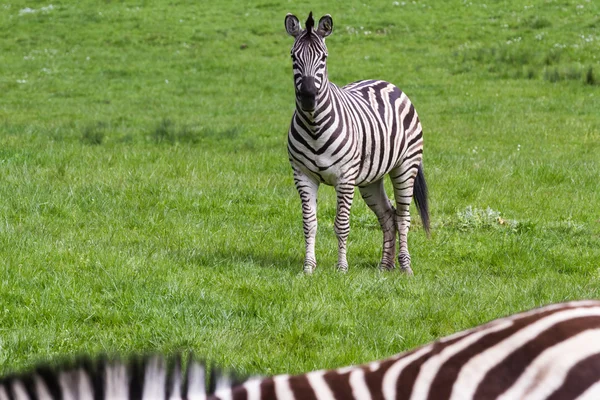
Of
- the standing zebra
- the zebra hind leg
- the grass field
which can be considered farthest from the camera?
the zebra hind leg

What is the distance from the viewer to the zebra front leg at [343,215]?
740 cm

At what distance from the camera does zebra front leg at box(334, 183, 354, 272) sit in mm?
7404

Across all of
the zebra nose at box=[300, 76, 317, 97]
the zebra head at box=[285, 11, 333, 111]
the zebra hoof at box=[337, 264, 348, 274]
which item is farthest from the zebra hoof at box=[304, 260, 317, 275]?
the zebra nose at box=[300, 76, 317, 97]

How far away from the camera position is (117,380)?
1.75 m

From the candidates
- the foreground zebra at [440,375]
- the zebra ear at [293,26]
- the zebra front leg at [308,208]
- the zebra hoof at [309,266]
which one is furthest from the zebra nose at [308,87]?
the foreground zebra at [440,375]

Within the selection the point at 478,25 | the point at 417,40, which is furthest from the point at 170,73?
the point at 478,25

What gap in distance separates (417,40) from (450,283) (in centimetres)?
2260

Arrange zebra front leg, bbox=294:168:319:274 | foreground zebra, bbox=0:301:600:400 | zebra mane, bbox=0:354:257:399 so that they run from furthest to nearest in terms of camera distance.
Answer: zebra front leg, bbox=294:168:319:274, zebra mane, bbox=0:354:257:399, foreground zebra, bbox=0:301:600:400

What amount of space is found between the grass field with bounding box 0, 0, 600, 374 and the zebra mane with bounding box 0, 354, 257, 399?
9.55 ft

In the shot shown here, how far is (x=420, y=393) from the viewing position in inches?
62.0

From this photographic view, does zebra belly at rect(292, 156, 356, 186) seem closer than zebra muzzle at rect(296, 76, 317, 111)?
No

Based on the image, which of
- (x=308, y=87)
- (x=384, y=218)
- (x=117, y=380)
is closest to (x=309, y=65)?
(x=308, y=87)

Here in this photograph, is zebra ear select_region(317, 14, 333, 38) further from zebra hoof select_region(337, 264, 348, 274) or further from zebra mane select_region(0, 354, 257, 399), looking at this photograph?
zebra mane select_region(0, 354, 257, 399)

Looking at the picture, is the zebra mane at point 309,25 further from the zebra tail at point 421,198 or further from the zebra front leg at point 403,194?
the zebra tail at point 421,198
